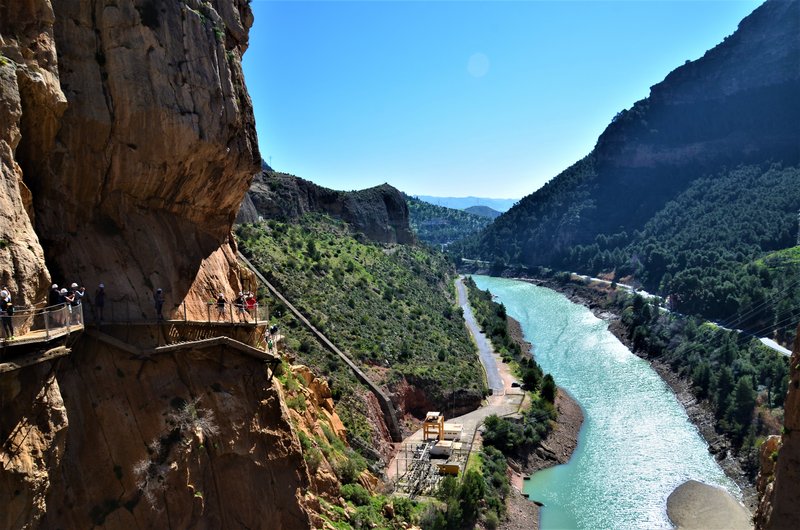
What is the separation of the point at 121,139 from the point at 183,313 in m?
4.88

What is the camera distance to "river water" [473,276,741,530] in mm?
39750

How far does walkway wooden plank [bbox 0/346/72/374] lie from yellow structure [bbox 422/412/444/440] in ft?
99.7

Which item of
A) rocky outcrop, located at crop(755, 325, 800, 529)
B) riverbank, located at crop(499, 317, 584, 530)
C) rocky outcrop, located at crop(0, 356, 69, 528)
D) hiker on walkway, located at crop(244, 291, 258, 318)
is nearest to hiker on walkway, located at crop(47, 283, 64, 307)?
rocky outcrop, located at crop(0, 356, 69, 528)

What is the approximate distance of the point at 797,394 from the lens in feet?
70.3

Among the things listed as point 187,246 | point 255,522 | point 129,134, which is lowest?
point 255,522

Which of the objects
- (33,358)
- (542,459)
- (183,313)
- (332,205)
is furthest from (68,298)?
(332,205)

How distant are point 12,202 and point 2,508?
5648 mm

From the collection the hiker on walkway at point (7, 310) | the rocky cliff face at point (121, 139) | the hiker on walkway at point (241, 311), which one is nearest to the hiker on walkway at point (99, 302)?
the rocky cliff face at point (121, 139)

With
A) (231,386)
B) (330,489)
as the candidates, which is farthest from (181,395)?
(330,489)

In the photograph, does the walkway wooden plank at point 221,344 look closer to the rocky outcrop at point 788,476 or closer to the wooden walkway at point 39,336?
the wooden walkway at point 39,336

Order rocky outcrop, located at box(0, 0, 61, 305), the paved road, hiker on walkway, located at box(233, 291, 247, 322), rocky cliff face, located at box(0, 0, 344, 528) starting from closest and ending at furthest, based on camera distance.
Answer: rocky outcrop, located at box(0, 0, 61, 305) < rocky cliff face, located at box(0, 0, 344, 528) < hiker on walkway, located at box(233, 291, 247, 322) < the paved road

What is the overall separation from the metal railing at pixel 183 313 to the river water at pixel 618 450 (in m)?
28.0

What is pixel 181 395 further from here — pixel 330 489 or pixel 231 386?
pixel 330 489

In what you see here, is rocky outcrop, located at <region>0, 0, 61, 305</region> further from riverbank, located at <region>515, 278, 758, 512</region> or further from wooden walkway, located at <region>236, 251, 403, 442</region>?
riverbank, located at <region>515, 278, 758, 512</region>
